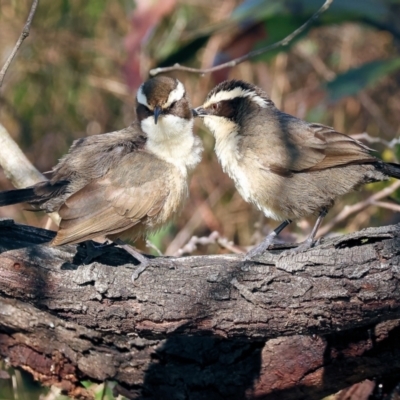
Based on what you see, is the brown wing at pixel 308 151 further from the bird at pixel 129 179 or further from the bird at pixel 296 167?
the bird at pixel 129 179

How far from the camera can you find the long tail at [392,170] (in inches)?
186

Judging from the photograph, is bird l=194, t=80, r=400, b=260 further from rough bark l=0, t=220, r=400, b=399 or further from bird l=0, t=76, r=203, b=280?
rough bark l=0, t=220, r=400, b=399

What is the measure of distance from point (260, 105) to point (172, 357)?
1.80m

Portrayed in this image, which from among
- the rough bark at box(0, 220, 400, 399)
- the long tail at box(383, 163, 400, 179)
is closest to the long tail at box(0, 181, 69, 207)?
the rough bark at box(0, 220, 400, 399)

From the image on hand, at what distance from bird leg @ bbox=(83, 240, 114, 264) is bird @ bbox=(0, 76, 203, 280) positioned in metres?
0.09

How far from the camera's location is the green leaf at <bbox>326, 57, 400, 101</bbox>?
6758 millimetres

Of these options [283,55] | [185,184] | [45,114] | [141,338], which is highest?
[283,55]

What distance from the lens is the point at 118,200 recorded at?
15.2ft

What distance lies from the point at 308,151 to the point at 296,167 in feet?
0.43

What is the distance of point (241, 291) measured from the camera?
3.96 m

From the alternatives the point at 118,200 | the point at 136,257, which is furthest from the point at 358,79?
the point at 136,257

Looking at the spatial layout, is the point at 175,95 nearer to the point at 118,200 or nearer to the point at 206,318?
the point at 118,200

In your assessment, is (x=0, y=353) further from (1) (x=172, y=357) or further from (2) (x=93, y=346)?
(1) (x=172, y=357)

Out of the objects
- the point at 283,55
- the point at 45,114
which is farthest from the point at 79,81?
the point at 283,55
